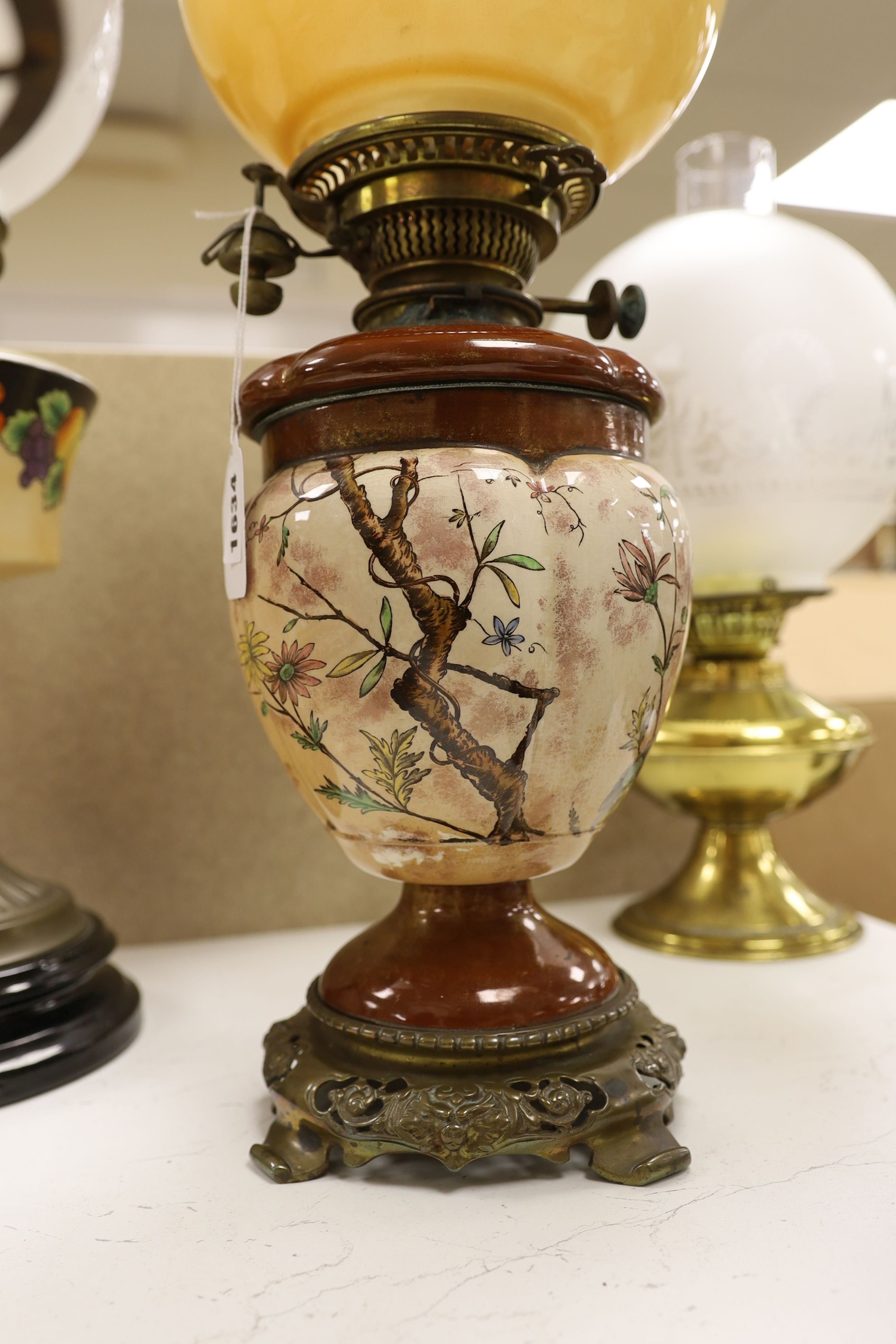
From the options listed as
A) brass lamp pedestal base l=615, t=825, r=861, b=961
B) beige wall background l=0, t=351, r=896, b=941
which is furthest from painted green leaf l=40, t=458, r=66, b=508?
brass lamp pedestal base l=615, t=825, r=861, b=961

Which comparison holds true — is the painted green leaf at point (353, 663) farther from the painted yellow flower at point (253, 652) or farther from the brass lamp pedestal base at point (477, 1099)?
the brass lamp pedestal base at point (477, 1099)

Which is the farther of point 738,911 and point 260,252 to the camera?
point 738,911

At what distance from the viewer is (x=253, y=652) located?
1.52 ft

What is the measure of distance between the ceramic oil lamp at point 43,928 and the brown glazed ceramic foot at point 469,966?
0.16 m

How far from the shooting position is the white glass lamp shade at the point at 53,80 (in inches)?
24.6

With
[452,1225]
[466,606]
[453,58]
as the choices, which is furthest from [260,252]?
[452,1225]

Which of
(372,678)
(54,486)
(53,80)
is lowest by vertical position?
(372,678)

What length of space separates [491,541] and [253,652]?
0.13m

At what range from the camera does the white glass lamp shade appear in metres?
0.62

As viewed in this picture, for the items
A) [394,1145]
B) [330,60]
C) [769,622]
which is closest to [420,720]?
[394,1145]

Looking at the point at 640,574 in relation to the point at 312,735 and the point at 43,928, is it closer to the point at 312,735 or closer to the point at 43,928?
the point at 312,735

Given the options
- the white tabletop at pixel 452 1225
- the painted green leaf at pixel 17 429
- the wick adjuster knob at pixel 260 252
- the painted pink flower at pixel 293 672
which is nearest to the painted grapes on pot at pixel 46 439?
the painted green leaf at pixel 17 429

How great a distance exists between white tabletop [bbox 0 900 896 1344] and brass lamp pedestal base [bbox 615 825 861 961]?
0.14 meters

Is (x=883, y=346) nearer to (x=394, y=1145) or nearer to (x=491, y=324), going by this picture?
(x=491, y=324)
